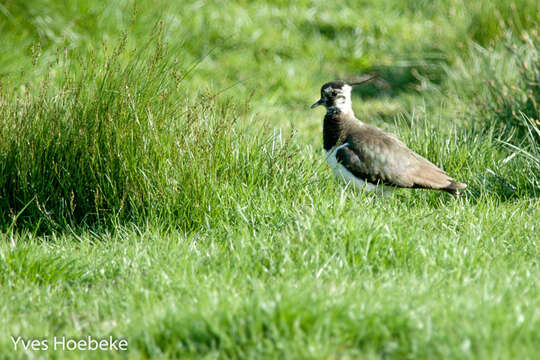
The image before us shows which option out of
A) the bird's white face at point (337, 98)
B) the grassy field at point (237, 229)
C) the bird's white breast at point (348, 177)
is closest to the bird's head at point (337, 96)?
the bird's white face at point (337, 98)

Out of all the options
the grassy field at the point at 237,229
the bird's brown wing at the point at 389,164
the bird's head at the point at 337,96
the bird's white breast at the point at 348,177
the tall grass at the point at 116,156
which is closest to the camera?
the grassy field at the point at 237,229

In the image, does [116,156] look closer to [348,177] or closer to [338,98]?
[348,177]

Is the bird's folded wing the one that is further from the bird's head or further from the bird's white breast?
the bird's head

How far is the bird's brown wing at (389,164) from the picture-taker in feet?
15.2

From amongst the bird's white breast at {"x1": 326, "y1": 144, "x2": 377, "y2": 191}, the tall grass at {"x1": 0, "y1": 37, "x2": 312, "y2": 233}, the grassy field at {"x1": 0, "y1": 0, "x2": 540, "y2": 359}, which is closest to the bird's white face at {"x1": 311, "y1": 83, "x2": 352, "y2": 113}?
the grassy field at {"x1": 0, "y1": 0, "x2": 540, "y2": 359}

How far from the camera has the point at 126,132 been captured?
425 centimetres

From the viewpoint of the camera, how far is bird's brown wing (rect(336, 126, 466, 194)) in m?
4.63

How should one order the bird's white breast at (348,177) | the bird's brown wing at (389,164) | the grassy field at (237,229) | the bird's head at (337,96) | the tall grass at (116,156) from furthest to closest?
the bird's head at (337,96)
the bird's white breast at (348,177)
the bird's brown wing at (389,164)
the tall grass at (116,156)
the grassy field at (237,229)

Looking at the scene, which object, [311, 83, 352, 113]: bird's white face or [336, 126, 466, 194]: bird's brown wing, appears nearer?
[336, 126, 466, 194]: bird's brown wing

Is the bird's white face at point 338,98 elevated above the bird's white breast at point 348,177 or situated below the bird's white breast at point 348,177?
above

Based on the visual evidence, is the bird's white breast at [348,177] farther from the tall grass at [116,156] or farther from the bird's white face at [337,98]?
the bird's white face at [337,98]

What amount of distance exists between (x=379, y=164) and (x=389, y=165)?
73 mm

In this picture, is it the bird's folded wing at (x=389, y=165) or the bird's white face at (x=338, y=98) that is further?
the bird's white face at (x=338, y=98)

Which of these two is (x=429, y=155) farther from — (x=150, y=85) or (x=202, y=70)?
(x=202, y=70)
